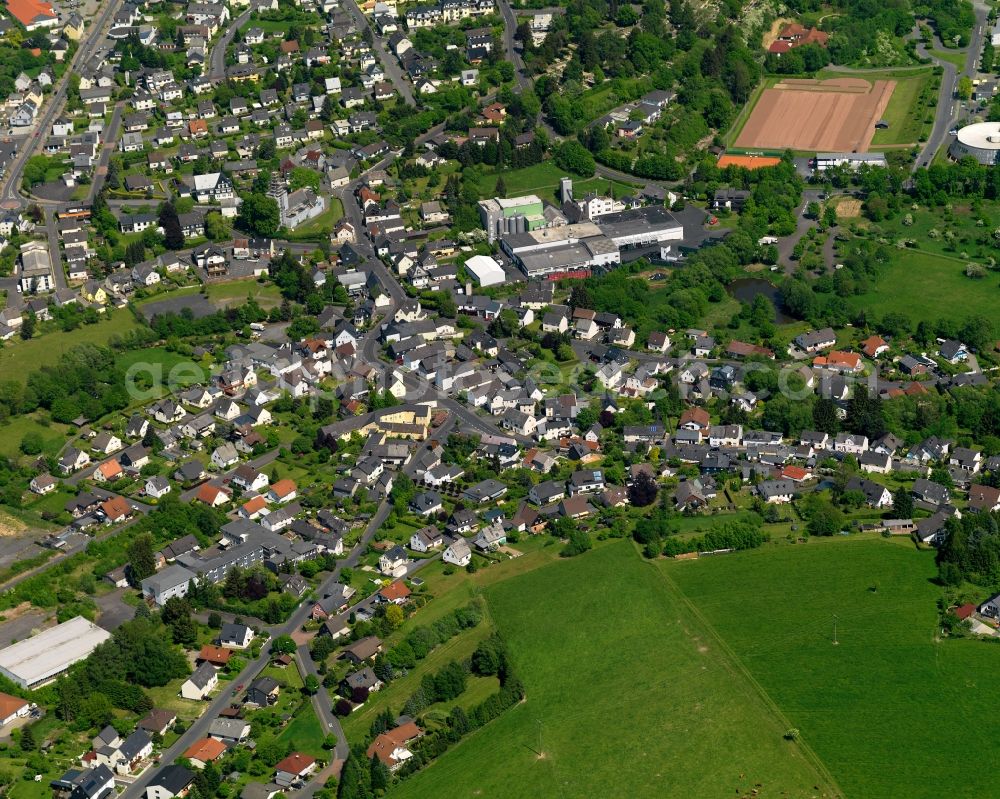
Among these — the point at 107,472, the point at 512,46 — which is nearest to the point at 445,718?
the point at 107,472

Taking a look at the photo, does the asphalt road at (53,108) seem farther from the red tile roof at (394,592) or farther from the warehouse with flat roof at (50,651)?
the red tile roof at (394,592)

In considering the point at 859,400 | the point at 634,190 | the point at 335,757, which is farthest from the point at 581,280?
the point at 335,757

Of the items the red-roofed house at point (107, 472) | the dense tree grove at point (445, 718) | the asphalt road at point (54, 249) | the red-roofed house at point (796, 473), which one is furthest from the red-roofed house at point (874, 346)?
the asphalt road at point (54, 249)

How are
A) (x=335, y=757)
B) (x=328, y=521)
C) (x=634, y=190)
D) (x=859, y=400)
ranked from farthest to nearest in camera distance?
1. (x=634, y=190)
2. (x=859, y=400)
3. (x=328, y=521)
4. (x=335, y=757)

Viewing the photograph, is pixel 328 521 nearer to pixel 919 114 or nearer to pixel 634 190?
pixel 634 190

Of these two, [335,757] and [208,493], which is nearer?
[335,757]

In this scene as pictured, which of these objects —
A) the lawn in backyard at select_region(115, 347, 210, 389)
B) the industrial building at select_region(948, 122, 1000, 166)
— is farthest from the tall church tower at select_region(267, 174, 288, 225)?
the industrial building at select_region(948, 122, 1000, 166)
